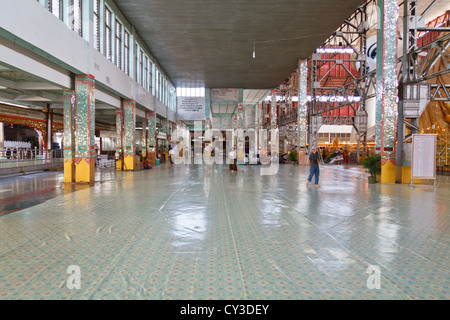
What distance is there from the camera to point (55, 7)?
10117 millimetres

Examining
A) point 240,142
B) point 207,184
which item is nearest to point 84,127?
point 207,184

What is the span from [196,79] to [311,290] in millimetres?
30748

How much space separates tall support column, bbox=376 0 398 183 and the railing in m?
18.8

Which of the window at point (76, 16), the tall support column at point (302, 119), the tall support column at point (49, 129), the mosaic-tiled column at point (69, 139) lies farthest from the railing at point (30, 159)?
the tall support column at point (302, 119)

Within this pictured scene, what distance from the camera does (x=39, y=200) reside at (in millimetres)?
8391

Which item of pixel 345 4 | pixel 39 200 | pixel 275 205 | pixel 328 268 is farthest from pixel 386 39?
pixel 39 200

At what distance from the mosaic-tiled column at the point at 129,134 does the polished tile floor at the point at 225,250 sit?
11632 millimetres

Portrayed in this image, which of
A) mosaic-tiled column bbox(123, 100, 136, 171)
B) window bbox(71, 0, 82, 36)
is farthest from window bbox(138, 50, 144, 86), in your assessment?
window bbox(71, 0, 82, 36)

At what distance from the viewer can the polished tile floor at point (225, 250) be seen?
3055mm

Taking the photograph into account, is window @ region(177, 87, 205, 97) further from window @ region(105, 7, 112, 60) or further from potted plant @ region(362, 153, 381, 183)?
potted plant @ region(362, 153, 381, 183)

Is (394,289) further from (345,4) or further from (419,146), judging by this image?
(345,4)

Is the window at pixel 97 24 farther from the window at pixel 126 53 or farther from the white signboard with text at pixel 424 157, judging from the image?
the white signboard with text at pixel 424 157

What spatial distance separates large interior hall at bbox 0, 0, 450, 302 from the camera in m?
3.30

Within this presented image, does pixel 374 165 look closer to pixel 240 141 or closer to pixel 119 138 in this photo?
pixel 119 138
